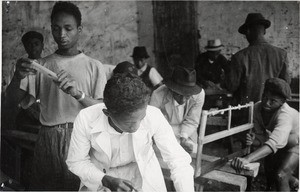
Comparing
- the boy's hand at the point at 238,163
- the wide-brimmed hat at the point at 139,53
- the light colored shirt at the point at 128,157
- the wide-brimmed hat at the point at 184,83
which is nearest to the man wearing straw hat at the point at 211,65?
the wide-brimmed hat at the point at 184,83

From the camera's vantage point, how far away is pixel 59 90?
1542mm

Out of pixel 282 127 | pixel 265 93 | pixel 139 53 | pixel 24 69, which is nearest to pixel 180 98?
pixel 139 53

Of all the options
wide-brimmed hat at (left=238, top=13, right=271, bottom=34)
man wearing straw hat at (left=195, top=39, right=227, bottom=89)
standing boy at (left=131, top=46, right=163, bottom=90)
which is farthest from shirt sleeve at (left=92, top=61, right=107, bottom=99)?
wide-brimmed hat at (left=238, top=13, right=271, bottom=34)

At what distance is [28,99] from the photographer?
1.55m

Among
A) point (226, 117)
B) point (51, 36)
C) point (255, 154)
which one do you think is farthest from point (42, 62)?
point (255, 154)

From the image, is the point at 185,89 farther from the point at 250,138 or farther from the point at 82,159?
the point at 82,159

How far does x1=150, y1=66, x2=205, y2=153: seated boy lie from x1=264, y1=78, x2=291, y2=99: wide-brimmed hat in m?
0.36

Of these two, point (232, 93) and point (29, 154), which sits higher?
point (232, 93)

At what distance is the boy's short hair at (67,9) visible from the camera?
154 centimetres

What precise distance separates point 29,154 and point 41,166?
0.33 feet

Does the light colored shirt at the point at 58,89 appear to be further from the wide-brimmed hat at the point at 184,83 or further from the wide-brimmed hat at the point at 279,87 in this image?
the wide-brimmed hat at the point at 279,87

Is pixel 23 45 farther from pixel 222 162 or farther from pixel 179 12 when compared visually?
pixel 222 162

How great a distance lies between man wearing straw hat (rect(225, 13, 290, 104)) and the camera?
67.3 inches

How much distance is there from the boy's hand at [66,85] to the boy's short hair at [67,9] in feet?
0.92
